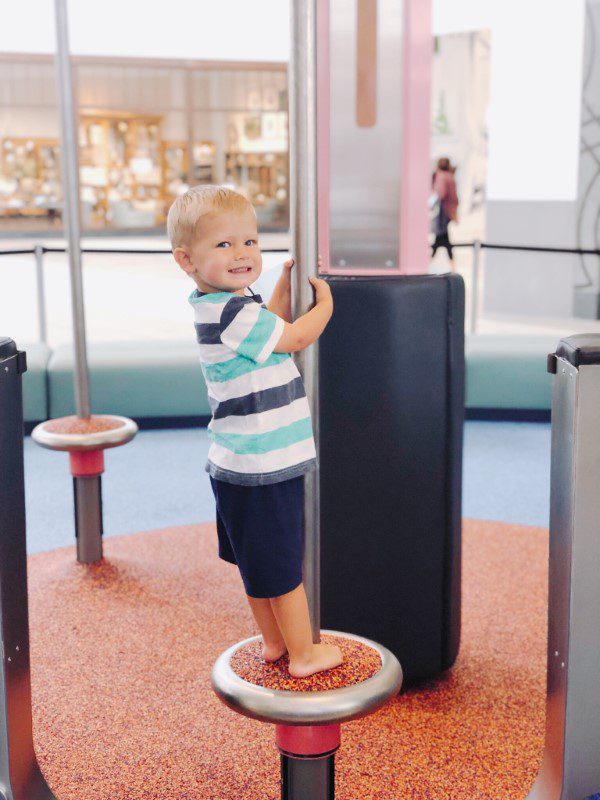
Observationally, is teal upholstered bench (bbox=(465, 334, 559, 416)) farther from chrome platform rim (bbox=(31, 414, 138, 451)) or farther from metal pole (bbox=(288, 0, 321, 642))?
metal pole (bbox=(288, 0, 321, 642))

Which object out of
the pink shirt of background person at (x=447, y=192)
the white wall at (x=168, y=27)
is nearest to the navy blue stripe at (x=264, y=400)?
the white wall at (x=168, y=27)

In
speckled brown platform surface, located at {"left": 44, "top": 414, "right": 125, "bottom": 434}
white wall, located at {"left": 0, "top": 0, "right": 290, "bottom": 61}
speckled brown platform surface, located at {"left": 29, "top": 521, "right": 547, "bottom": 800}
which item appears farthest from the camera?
white wall, located at {"left": 0, "top": 0, "right": 290, "bottom": 61}

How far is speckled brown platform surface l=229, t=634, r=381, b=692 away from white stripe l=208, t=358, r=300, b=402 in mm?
383

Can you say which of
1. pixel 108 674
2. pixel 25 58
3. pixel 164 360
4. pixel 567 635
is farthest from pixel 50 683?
pixel 25 58

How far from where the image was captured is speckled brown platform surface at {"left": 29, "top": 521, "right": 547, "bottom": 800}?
5.63 ft

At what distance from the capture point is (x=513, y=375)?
4.71m

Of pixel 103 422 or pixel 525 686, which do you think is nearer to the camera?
pixel 525 686

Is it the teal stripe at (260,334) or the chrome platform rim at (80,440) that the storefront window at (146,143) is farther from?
the teal stripe at (260,334)

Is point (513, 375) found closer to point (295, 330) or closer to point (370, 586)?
point (370, 586)

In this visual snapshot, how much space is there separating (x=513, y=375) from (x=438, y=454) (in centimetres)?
286

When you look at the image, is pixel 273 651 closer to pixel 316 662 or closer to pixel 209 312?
pixel 316 662

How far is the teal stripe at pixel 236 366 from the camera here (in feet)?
4.11

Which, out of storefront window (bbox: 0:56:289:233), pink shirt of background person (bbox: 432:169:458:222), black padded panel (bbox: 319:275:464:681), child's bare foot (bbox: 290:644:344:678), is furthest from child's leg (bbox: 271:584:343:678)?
storefront window (bbox: 0:56:289:233)

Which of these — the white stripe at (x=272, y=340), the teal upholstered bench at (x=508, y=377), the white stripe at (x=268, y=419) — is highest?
the white stripe at (x=272, y=340)
